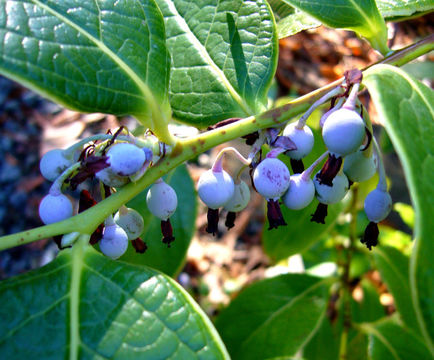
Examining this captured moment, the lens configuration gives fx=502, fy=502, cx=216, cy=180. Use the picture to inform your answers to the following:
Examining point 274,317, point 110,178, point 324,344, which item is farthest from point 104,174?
point 324,344

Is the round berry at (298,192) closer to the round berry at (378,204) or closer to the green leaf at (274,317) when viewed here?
the round berry at (378,204)

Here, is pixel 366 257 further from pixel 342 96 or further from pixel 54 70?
pixel 54 70

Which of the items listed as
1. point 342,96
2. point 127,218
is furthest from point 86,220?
point 342,96

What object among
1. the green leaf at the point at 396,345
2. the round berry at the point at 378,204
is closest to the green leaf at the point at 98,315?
the round berry at the point at 378,204

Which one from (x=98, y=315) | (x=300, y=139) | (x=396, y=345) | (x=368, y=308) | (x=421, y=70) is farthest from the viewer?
(x=368, y=308)

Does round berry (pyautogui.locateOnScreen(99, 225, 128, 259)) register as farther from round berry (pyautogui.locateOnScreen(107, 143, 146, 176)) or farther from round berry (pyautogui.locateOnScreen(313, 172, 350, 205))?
round berry (pyautogui.locateOnScreen(313, 172, 350, 205))

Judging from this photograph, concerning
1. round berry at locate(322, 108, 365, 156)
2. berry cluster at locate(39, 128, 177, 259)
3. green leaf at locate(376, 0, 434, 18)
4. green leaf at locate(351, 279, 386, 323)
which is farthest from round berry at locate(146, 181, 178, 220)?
green leaf at locate(351, 279, 386, 323)

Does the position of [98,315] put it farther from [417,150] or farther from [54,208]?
[417,150]
